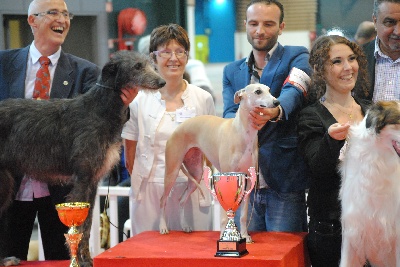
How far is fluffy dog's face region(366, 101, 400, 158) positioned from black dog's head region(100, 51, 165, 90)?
103 centimetres

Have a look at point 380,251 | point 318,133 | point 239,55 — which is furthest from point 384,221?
point 239,55

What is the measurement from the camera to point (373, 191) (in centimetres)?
291

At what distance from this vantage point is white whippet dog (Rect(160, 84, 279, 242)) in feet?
10.5

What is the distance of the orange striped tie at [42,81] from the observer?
3777 millimetres

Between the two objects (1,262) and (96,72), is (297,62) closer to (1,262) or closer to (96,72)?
(96,72)

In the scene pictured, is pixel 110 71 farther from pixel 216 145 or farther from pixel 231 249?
pixel 231 249

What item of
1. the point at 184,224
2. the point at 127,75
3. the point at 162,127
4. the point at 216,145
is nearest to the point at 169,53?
the point at 162,127

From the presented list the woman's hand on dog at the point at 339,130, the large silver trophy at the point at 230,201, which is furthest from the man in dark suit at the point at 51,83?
the woman's hand on dog at the point at 339,130

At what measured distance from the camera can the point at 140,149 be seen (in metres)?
3.89

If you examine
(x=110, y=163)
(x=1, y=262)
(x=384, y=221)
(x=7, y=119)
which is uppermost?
(x=7, y=119)

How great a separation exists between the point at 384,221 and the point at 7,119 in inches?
73.0

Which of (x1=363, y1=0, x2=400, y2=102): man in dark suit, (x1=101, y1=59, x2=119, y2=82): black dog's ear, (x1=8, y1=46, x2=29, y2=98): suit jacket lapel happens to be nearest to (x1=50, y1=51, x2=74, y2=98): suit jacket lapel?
(x1=8, y1=46, x2=29, y2=98): suit jacket lapel

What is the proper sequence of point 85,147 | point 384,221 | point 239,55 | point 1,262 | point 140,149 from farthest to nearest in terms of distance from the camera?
point 239,55 → point 140,149 → point 1,262 → point 85,147 → point 384,221

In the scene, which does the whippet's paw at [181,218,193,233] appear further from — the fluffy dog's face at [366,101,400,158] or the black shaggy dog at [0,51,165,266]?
the fluffy dog's face at [366,101,400,158]
